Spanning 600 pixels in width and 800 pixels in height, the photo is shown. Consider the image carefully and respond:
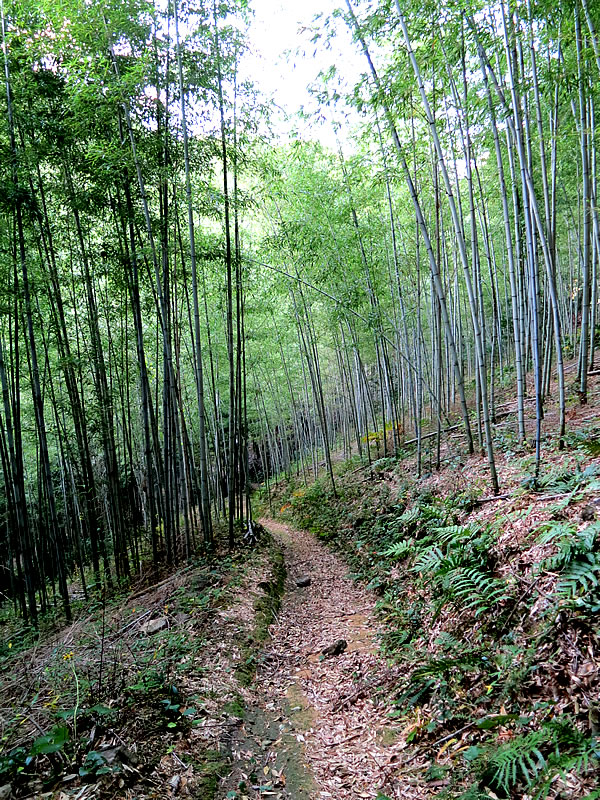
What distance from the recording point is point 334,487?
29.1ft

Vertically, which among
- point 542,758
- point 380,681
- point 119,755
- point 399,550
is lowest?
point 380,681

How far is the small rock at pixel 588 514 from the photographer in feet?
7.98

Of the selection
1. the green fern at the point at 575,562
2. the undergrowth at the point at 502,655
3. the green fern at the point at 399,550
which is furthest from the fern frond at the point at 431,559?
the green fern at the point at 575,562

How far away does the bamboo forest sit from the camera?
85.3 inches

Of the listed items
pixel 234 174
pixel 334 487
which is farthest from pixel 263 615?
pixel 234 174

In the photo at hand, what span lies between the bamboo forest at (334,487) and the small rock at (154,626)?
24 millimetres

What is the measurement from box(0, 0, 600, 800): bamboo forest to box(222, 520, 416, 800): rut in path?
0.02 metres

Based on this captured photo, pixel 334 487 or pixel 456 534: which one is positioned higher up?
pixel 456 534

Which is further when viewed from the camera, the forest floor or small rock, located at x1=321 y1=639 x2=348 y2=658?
small rock, located at x1=321 y1=639 x2=348 y2=658

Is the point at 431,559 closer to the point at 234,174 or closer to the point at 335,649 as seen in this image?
the point at 335,649

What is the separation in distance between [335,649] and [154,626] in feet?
5.69

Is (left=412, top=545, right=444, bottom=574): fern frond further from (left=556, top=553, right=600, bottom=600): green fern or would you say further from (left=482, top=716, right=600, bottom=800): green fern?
(left=482, top=716, right=600, bottom=800): green fern

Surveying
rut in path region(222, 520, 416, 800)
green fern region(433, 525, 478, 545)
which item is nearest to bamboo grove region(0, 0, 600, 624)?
green fern region(433, 525, 478, 545)

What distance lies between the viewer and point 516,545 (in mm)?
2789
